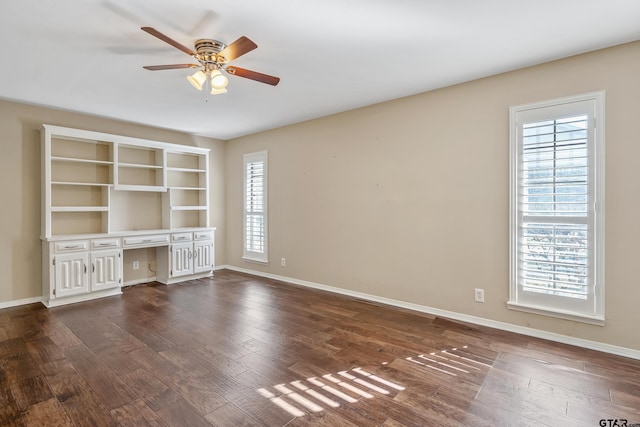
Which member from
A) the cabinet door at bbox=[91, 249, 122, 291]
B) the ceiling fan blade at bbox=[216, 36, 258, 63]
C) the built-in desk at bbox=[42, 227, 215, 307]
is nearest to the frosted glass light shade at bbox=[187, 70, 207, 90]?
the ceiling fan blade at bbox=[216, 36, 258, 63]

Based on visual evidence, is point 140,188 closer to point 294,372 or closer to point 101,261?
point 101,261

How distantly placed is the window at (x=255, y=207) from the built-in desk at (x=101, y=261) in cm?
92

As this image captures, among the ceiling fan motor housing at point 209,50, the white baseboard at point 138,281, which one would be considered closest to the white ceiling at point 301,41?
the ceiling fan motor housing at point 209,50

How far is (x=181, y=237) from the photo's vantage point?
17.1 ft

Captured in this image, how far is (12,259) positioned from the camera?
13.2ft

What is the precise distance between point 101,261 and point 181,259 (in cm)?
113

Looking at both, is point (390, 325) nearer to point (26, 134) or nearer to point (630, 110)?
point (630, 110)

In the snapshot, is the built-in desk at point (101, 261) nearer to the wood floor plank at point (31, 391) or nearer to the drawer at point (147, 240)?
the drawer at point (147, 240)

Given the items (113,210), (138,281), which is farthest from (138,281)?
(113,210)

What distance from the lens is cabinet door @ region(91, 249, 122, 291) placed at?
14.0 feet

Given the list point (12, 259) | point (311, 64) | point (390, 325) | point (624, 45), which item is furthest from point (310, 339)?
point (12, 259)

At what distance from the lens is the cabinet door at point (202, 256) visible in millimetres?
5402

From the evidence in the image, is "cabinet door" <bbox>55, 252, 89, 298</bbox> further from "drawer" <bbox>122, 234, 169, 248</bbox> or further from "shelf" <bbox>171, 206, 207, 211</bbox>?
"shelf" <bbox>171, 206, 207, 211</bbox>

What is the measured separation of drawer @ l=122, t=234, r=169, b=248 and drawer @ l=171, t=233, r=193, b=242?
0.12 metres
